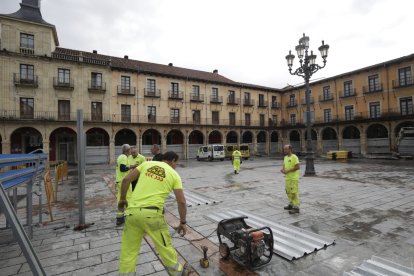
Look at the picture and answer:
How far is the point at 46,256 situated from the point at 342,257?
4.69 metres

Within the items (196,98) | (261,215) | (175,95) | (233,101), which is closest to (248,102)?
(233,101)

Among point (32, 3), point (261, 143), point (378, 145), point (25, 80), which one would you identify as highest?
point (32, 3)

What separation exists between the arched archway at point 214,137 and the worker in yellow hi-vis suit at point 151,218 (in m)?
30.2

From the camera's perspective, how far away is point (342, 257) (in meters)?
3.59

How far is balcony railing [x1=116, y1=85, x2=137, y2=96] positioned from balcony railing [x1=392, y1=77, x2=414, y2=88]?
95.9 feet

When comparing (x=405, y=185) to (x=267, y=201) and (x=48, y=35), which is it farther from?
(x=48, y=35)

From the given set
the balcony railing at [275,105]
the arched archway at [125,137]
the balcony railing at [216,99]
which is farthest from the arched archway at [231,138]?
the arched archway at [125,137]

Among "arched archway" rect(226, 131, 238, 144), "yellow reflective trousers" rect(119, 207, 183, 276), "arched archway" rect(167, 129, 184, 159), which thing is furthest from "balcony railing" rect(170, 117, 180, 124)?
"yellow reflective trousers" rect(119, 207, 183, 276)

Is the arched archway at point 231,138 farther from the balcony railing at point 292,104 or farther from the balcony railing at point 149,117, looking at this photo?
the balcony railing at point 292,104

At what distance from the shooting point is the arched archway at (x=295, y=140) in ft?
118

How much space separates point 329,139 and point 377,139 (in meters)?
6.96

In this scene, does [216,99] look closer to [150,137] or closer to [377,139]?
[150,137]

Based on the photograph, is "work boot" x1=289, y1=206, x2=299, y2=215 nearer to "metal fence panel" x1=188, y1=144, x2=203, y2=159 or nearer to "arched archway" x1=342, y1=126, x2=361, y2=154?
"metal fence panel" x1=188, y1=144, x2=203, y2=159

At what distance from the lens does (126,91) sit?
26.6 metres
